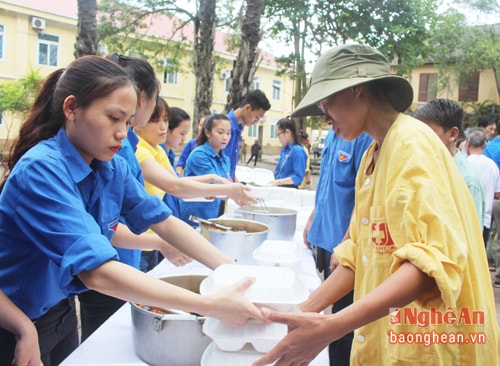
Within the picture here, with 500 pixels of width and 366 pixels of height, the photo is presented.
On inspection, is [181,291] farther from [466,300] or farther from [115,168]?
[466,300]

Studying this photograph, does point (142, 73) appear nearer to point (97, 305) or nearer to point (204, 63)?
point (97, 305)

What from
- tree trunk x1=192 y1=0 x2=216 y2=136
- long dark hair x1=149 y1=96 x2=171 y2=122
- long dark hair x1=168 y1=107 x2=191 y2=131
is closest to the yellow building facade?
tree trunk x1=192 y1=0 x2=216 y2=136

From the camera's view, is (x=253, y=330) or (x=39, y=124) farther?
(x=39, y=124)

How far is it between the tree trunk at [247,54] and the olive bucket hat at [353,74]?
4.73m

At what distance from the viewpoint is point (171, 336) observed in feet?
3.98

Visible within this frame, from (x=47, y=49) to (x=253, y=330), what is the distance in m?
19.4

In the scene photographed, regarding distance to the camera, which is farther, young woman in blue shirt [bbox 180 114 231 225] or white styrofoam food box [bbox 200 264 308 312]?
young woman in blue shirt [bbox 180 114 231 225]

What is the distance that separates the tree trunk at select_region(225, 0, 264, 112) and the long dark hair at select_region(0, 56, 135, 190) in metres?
4.71

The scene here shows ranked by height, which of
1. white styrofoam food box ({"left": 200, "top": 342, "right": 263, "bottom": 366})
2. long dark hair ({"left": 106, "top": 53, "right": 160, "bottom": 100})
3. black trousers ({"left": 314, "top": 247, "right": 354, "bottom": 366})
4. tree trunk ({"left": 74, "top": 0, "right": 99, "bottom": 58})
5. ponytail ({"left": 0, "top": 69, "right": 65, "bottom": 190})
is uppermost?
tree trunk ({"left": 74, "top": 0, "right": 99, "bottom": 58})

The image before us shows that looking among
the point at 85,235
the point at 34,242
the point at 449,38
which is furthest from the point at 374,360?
the point at 449,38

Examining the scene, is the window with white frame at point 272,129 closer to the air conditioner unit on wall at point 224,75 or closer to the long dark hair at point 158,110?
the air conditioner unit on wall at point 224,75

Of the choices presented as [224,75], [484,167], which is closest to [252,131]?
[224,75]

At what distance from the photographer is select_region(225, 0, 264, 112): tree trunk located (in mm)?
5820

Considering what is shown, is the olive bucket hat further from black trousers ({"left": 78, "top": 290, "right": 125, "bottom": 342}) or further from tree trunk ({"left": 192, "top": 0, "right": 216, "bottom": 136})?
tree trunk ({"left": 192, "top": 0, "right": 216, "bottom": 136})
